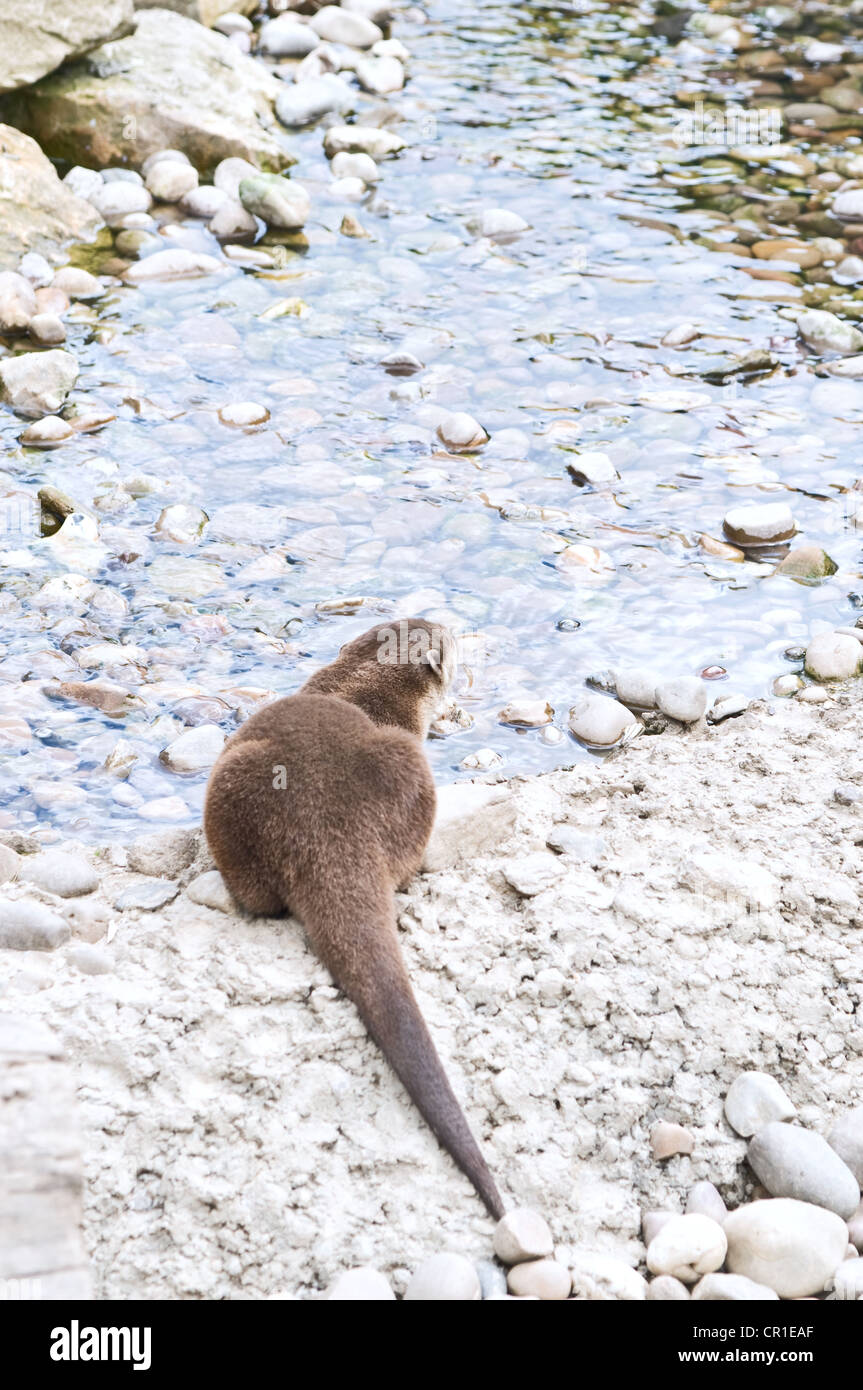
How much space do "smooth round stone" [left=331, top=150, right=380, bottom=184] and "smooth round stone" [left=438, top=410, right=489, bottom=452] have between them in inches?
96.6

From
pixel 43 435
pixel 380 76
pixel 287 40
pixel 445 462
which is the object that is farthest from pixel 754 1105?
pixel 287 40

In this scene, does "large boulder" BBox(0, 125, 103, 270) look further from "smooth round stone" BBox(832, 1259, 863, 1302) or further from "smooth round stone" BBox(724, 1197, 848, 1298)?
"smooth round stone" BBox(832, 1259, 863, 1302)

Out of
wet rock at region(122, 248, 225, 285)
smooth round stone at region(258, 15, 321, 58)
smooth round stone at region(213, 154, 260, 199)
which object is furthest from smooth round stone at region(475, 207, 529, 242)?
smooth round stone at region(258, 15, 321, 58)

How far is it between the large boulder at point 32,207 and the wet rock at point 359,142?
1.47 metres

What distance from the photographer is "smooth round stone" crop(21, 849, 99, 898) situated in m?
3.07

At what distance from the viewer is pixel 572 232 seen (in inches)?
263

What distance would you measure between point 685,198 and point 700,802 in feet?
15.4

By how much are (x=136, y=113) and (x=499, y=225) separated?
6.06 ft

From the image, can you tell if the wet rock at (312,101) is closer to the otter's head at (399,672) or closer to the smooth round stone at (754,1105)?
the otter's head at (399,672)

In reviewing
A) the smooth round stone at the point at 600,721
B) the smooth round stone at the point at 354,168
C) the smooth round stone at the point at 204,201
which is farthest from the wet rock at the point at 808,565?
the smooth round stone at the point at 354,168

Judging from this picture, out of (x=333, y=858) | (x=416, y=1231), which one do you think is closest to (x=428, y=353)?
(x=333, y=858)

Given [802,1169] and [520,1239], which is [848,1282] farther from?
[520,1239]
